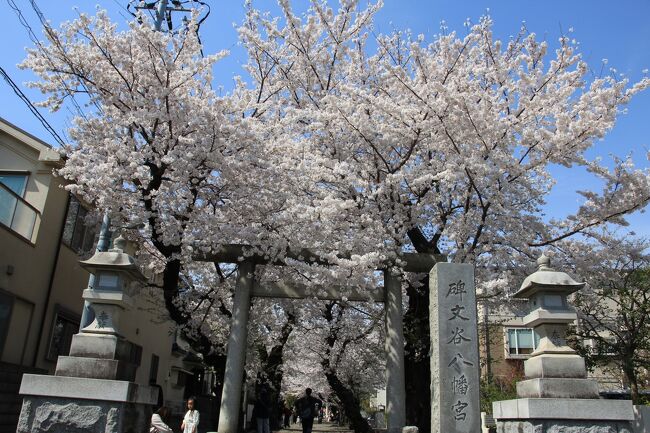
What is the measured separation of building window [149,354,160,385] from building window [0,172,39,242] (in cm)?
893

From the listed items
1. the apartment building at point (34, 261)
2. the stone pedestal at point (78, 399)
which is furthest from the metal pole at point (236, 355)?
the apartment building at point (34, 261)

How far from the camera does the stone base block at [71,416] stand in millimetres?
7305

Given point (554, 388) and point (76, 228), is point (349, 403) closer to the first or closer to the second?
point (76, 228)

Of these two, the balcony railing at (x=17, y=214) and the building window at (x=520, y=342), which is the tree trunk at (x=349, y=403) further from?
the building window at (x=520, y=342)

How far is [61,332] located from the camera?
13820 mm

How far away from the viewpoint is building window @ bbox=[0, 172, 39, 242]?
1170 cm

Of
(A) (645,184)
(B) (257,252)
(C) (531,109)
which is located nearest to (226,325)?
(B) (257,252)

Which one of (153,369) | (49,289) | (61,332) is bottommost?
(153,369)

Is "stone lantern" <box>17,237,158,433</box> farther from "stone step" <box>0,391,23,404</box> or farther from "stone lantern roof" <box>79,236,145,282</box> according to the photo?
"stone step" <box>0,391,23,404</box>

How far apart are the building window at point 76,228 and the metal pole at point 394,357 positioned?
26.2ft

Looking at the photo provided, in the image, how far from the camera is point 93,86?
37.1 ft

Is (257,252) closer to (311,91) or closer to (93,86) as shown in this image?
(311,91)

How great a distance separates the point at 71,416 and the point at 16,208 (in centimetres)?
669

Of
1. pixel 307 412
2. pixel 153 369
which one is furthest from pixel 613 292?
pixel 153 369
